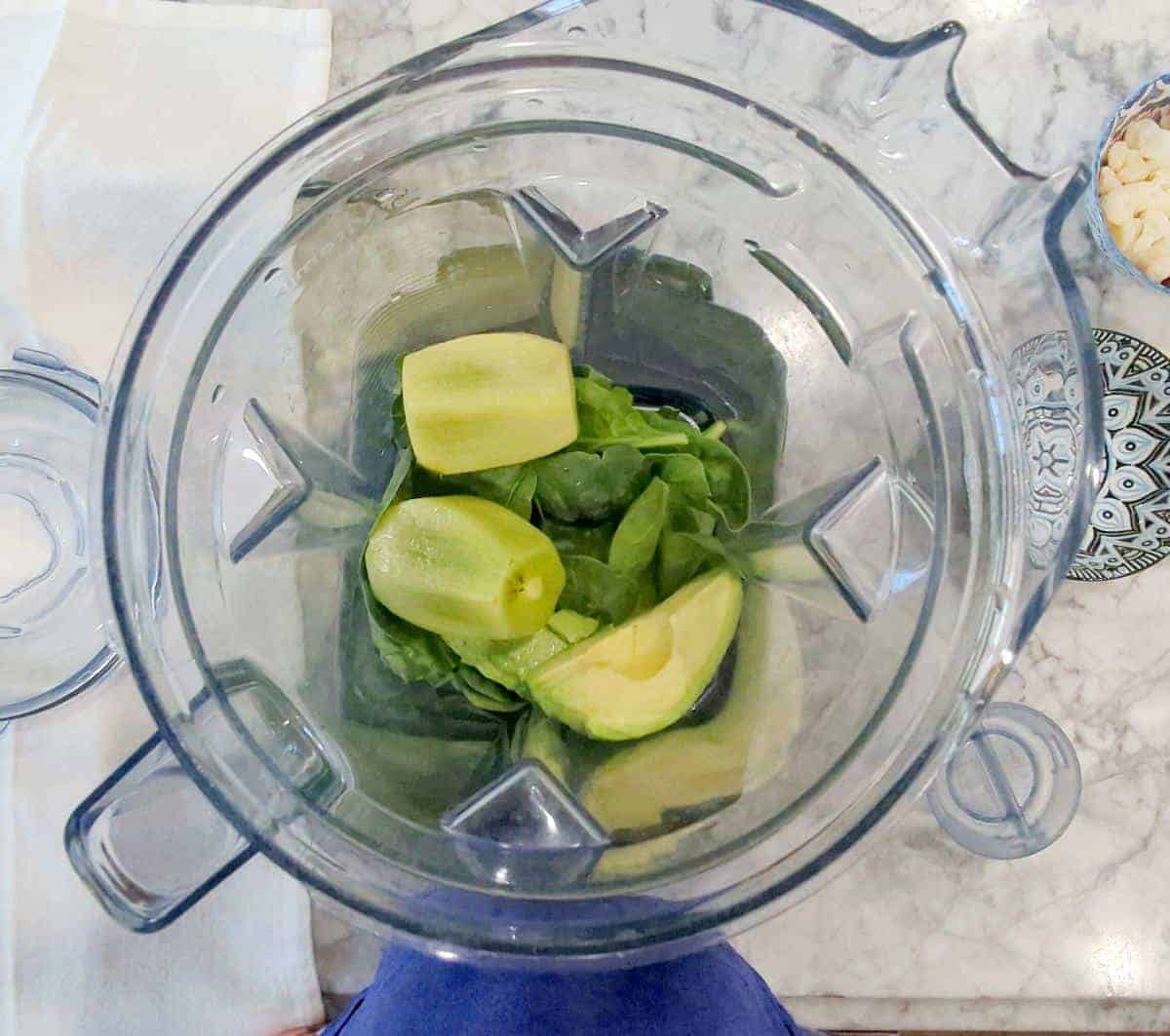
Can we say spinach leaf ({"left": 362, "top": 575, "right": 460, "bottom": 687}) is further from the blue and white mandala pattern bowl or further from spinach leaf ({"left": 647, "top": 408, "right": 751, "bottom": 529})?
the blue and white mandala pattern bowl

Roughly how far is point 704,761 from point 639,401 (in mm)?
184

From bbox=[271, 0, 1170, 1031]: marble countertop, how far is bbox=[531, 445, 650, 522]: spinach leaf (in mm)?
300

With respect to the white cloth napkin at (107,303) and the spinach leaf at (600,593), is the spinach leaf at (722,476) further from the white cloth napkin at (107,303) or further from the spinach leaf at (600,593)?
the white cloth napkin at (107,303)

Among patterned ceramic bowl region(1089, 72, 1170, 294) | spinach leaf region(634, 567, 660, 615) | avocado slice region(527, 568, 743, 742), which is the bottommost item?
avocado slice region(527, 568, 743, 742)

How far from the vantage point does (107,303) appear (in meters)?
0.65

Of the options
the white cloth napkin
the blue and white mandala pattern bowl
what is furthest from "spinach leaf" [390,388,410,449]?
the blue and white mandala pattern bowl

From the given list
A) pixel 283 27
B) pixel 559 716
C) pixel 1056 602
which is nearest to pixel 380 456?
pixel 559 716

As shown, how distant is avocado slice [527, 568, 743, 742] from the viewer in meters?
0.45

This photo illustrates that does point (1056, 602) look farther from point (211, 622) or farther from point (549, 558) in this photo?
point (211, 622)

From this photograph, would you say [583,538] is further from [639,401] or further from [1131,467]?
[1131,467]

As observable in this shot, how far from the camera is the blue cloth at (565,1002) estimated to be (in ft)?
1.86

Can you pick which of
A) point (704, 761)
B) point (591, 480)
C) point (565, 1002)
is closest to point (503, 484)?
point (591, 480)

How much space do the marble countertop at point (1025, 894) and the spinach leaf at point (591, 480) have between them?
0.98 ft

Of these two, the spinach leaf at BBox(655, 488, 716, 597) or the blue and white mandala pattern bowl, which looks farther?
the blue and white mandala pattern bowl
